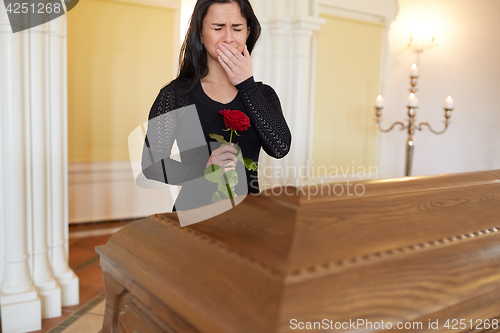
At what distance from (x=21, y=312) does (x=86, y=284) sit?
70 centimetres

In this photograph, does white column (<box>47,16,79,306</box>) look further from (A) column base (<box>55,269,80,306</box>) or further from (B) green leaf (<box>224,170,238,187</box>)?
(B) green leaf (<box>224,170,238,187</box>)

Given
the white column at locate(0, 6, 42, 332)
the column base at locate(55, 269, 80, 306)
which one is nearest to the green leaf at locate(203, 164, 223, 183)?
the white column at locate(0, 6, 42, 332)

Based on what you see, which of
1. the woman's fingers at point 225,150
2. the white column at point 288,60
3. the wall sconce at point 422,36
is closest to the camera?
the woman's fingers at point 225,150

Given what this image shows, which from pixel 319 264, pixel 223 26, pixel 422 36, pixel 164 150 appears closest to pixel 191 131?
pixel 164 150

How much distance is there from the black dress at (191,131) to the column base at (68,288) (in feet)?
4.43

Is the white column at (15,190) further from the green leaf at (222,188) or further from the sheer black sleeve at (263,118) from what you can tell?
the green leaf at (222,188)

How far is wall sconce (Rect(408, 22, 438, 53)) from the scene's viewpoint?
5355mm

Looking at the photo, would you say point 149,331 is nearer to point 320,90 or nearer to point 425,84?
point 320,90

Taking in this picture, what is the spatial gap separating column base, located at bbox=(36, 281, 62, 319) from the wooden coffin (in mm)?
1808

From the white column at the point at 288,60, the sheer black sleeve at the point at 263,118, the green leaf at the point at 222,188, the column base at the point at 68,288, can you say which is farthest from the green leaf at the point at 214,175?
the white column at the point at 288,60

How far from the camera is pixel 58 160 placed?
2.40 meters

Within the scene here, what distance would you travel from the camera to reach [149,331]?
27.5 inches

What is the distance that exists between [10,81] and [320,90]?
3.07 meters

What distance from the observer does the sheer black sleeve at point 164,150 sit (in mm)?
1428
